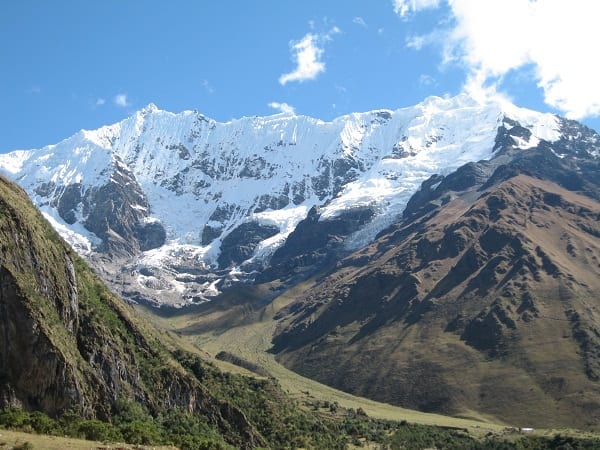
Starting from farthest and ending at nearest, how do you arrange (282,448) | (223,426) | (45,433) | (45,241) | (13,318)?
1. (282,448)
2. (223,426)
3. (45,241)
4. (13,318)
5. (45,433)

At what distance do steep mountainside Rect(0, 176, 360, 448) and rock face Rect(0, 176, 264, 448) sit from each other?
11 cm

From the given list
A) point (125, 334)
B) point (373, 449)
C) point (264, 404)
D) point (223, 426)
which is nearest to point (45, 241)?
point (125, 334)

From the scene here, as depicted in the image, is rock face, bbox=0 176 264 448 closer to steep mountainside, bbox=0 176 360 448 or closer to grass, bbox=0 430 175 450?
steep mountainside, bbox=0 176 360 448

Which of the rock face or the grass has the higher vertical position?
the rock face

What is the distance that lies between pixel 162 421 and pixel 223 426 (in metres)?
21.2

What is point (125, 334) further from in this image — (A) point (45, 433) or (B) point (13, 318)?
(A) point (45, 433)

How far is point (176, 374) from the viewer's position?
115375mm

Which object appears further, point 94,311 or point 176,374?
point 176,374

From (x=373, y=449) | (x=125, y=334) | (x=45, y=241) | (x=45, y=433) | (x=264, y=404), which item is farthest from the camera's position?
(x=373, y=449)

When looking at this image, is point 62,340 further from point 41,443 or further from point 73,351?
point 41,443

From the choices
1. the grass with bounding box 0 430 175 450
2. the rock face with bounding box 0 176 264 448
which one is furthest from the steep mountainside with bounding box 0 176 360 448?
the grass with bounding box 0 430 175 450

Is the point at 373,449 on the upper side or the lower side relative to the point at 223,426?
lower

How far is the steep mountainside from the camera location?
3115 inches

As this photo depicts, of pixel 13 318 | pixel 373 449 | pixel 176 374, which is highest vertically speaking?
pixel 13 318
